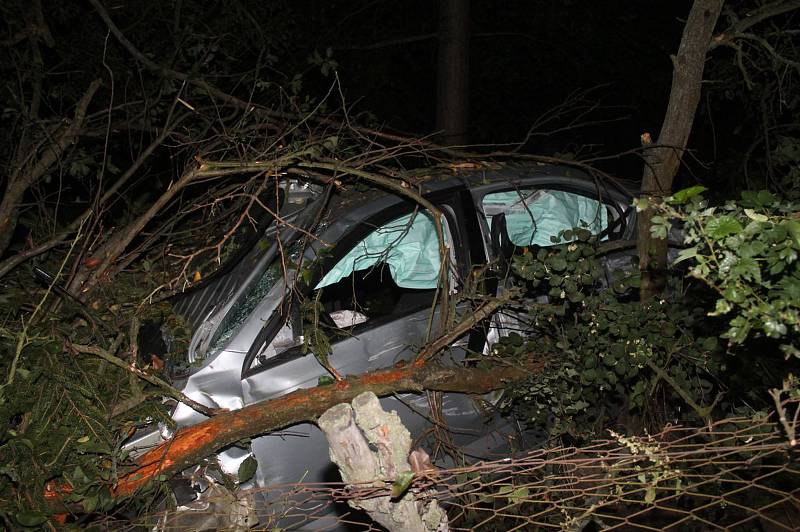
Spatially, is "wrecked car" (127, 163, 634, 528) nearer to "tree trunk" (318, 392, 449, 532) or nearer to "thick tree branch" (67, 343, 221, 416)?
"thick tree branch" (67, 343, 221, 416)

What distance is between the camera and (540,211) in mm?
4570

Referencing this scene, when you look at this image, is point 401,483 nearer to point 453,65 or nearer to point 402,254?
point 402,254

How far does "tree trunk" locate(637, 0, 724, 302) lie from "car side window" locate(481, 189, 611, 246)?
1.23ft

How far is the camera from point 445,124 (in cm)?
742

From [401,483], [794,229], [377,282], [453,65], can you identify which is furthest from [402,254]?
[453,65]

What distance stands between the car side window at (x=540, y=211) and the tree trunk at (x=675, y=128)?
0.38 m

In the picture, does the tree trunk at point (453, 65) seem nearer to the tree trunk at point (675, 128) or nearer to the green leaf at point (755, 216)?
the tree trunk at point (675, 128)

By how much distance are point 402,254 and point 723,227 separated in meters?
2.33

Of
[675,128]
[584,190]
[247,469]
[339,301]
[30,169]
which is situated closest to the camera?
[247,469]

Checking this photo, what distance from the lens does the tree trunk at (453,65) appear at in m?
7.30

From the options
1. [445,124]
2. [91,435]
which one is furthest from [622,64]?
[91,435]

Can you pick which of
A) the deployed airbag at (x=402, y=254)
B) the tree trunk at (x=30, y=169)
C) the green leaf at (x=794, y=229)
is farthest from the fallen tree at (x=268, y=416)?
the tree trunk at (x=30, y=169)

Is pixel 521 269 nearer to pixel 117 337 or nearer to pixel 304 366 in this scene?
pixel 304 366

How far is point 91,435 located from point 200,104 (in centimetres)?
340
